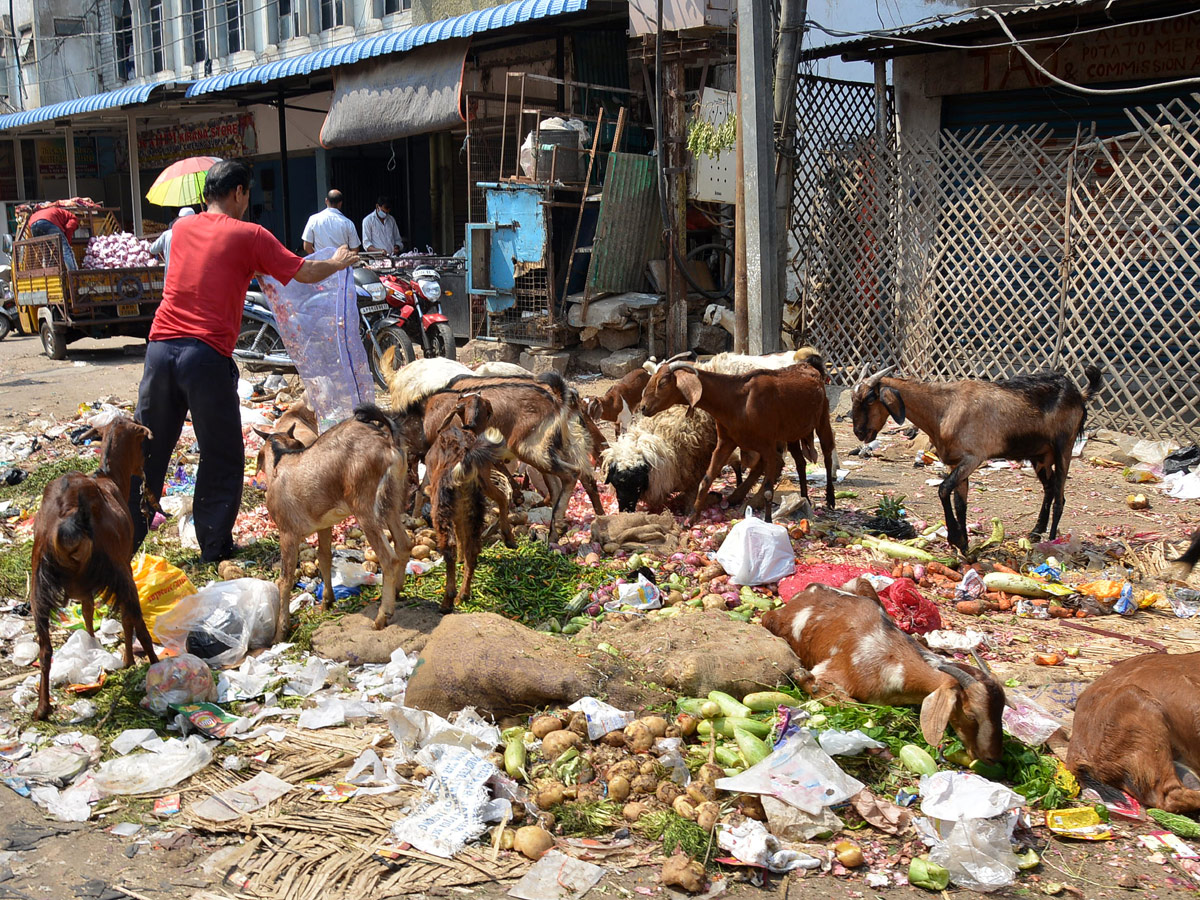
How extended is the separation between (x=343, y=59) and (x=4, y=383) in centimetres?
674

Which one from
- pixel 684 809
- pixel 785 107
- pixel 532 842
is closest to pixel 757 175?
pixel 785 107

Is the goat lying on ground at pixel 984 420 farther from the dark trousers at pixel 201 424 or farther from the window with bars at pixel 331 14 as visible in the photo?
the window with bars at pixel 331 14

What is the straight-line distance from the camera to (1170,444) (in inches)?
365

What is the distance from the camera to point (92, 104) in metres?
21.2

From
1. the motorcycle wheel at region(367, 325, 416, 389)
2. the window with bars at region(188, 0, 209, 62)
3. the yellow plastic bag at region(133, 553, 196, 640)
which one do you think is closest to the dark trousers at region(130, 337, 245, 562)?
the yellow plastic bag at region(133, 553, 196, 640)

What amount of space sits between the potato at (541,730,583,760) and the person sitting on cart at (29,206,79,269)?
1387 centimetres

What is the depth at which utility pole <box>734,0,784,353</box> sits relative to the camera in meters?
9.32

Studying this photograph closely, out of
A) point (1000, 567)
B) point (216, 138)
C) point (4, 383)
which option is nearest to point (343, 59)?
point (4, 383)

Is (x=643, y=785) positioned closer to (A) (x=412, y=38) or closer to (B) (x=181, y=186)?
(A) (x=412, y=38)

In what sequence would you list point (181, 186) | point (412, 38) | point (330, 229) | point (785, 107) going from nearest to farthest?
point (785, 107), point (330, 229), point (412, 38), point (181, 186)

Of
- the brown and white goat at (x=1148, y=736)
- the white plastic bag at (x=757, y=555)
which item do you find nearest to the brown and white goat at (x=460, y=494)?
the white plastic bag at (x=757, y=555)

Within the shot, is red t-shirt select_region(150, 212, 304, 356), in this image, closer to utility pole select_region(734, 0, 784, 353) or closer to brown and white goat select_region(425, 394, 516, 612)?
brown and white goat select_region(425, 394, 516, 612)

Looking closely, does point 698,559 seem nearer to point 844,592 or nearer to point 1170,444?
point 844,592

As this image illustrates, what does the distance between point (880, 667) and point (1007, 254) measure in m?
7.43
